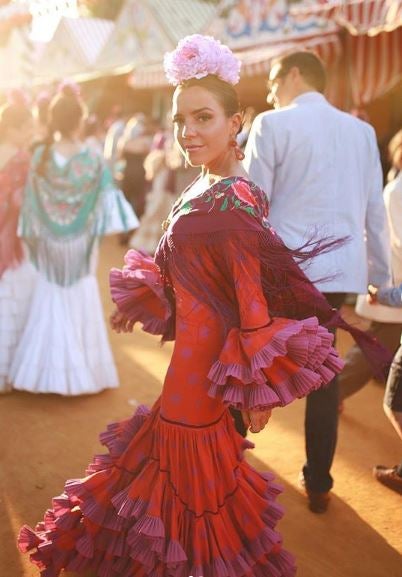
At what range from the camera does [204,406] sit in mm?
2182

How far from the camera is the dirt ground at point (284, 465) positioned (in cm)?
275

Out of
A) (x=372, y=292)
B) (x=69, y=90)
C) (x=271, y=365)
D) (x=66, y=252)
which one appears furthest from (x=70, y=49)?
A: (x=271, y=365)

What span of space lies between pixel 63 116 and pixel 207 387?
2.61 m

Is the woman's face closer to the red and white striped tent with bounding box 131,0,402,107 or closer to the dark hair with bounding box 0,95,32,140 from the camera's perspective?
the dark hair with bounding box 0,95,32,140

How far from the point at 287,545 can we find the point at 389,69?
21.4ft

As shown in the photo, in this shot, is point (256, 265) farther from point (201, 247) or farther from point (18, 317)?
point (18, 317)

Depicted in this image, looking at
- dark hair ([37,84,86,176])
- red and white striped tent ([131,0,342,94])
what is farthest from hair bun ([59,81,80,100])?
red and white striped tent ([131,0,342,94])

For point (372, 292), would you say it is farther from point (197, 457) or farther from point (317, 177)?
point (197, 457)

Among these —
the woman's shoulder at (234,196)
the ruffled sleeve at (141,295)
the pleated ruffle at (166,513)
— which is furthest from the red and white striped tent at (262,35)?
the pleated ruffle at (166,513)

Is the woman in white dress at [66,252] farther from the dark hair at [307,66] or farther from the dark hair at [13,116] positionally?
the dark hair at [307,66]

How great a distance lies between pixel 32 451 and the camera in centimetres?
352

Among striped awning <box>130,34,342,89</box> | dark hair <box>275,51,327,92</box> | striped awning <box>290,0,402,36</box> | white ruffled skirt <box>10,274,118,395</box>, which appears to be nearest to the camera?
dark hair <box>275,51,327,92</box>

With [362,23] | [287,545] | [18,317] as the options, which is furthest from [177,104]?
[362,23]

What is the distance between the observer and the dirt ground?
9.02 feet
